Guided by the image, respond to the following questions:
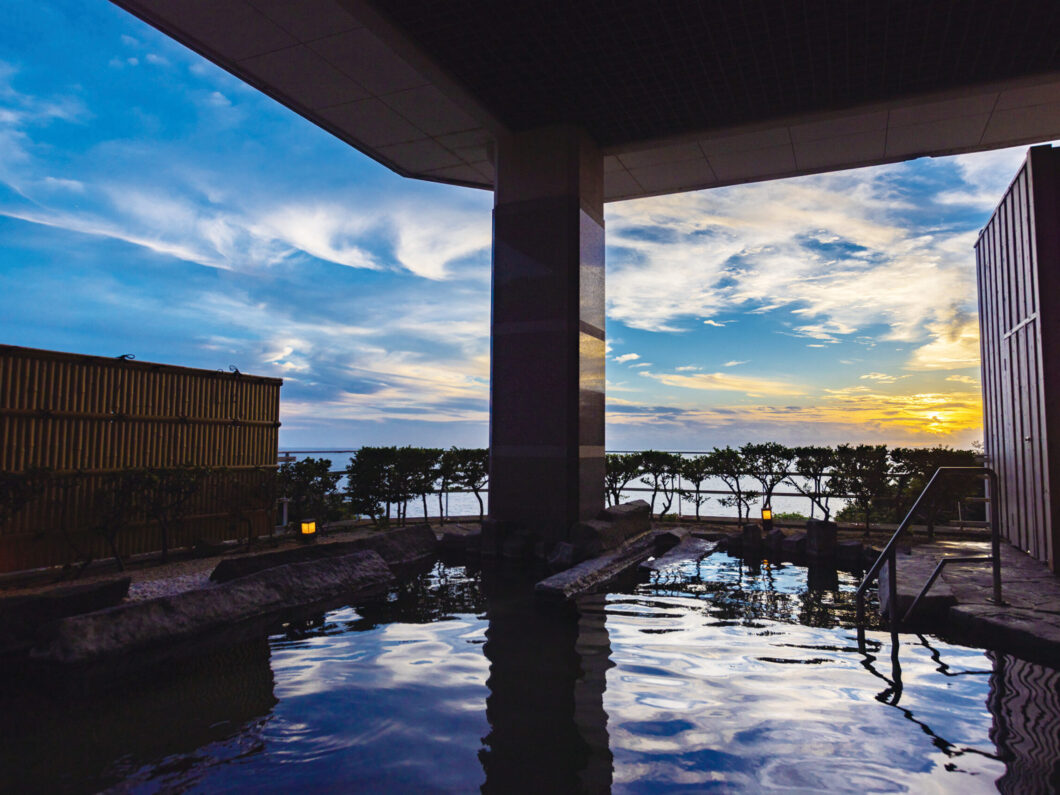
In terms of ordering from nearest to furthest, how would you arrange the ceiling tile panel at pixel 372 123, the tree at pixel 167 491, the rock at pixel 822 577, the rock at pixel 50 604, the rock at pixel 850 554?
the rock at pixel 50 604, the rock at pixel 822 577, the tree at pixel 167 491, the rock at pixel 850 554, the ceiling tile panel at pixel 372 123

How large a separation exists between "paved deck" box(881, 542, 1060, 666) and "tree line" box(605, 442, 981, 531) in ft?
8.94

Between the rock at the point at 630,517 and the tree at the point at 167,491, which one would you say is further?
the rock at the point at 630,517

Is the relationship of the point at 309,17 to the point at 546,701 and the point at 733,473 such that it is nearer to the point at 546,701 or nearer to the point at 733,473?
the point at 546,701

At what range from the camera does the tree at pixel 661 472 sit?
11.8 m

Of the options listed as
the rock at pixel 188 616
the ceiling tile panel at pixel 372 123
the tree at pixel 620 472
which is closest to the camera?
the rock at pixel 188 616

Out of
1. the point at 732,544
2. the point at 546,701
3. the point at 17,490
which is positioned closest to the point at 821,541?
the point at 732,544

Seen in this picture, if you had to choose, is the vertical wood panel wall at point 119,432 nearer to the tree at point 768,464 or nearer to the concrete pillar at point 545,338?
the concrete pillar at point 545,338

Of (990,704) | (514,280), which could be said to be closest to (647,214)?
(514,280)

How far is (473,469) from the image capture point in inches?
475

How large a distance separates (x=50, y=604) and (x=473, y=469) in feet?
25.7

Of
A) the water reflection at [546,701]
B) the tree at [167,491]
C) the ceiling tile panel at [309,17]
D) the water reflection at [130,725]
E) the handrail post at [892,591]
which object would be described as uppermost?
the ceiling tile panel at [309,17]

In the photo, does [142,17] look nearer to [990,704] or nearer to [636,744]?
[636,744]

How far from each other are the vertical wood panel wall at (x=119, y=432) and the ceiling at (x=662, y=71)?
13.9 feet

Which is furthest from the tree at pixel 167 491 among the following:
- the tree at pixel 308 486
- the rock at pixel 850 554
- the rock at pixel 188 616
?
the rock at pixel 850 554
